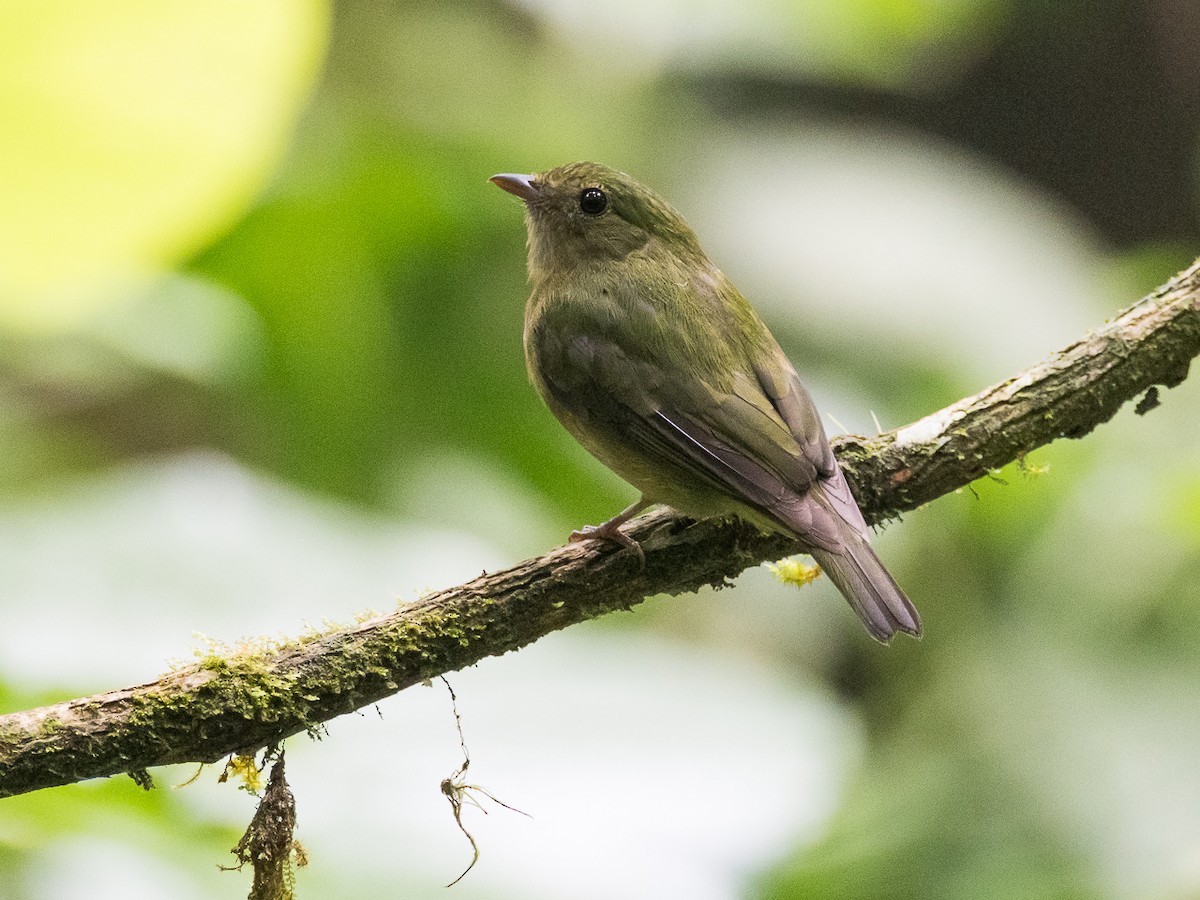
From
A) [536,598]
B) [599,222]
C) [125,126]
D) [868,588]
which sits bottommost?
[868,588]

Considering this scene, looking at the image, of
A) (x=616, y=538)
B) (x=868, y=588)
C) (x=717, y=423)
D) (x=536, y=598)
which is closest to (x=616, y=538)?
(x=616, y=538)

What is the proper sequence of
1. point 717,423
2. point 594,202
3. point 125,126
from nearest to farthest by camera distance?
1. point 125,126
2. point 717,423
3. point 594,202

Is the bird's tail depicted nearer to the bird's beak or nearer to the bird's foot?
the bird's foot

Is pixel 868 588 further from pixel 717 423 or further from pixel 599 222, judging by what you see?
pixel 599 222

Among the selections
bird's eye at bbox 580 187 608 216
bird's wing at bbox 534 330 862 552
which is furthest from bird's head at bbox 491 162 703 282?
bird's wing at bbox 534 330 862 552

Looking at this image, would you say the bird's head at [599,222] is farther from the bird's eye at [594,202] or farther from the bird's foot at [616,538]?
the bird's foot at [616,538]

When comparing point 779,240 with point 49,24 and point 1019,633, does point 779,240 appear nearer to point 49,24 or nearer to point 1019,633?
point 1019,633

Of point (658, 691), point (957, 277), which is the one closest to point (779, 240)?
point (957, 277)
